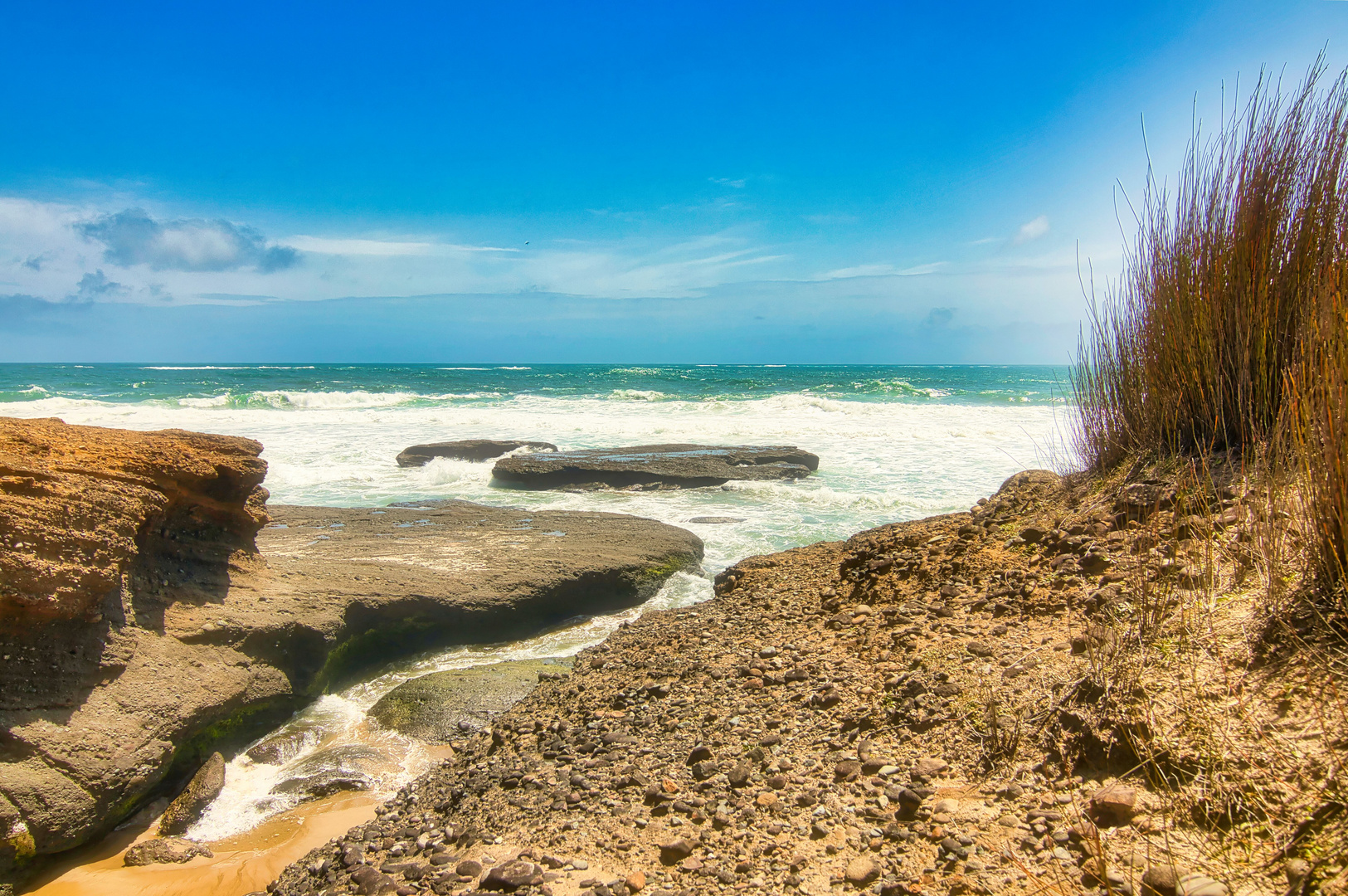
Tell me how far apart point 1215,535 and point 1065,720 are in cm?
130

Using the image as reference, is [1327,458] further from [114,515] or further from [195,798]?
[114,515]

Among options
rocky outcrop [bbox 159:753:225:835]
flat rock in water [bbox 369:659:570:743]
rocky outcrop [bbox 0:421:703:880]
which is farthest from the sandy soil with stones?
rocky outcrop [bbox 0:421:703:880]

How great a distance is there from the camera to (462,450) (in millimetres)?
14492

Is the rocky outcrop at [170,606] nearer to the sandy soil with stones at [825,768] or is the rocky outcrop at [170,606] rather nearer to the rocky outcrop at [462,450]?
the sandy soil with stones at [825,768]

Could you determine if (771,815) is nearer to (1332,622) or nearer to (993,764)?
(993,764)

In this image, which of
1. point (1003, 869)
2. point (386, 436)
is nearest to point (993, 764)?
point (1003, 869)

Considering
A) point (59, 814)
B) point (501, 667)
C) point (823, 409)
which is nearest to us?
point (59, 814)

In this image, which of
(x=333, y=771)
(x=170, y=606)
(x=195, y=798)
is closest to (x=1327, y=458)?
(x=333, y=771)

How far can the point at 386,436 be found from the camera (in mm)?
18625

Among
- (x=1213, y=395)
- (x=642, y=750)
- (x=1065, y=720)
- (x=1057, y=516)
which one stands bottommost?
(x=642, y=750)

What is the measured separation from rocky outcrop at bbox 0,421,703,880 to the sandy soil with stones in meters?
1.24

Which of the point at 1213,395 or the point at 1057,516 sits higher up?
the point at 1213,395

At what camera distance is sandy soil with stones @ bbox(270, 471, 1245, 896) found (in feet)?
6.64

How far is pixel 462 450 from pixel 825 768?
12.9m
